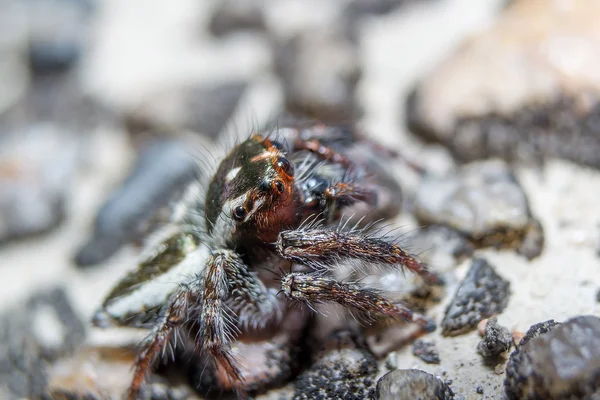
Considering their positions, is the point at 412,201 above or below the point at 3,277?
above

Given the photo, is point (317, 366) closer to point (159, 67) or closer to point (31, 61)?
point (159, 67)

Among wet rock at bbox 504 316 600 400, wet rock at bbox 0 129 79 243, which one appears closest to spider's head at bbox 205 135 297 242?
wet rock at bbox 504 316 600 400

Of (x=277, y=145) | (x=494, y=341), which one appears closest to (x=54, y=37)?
(x=277, y=145)

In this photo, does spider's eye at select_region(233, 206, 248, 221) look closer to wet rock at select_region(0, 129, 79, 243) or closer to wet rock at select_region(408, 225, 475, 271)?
wet rock at select_region(408, 225, 475, 271)

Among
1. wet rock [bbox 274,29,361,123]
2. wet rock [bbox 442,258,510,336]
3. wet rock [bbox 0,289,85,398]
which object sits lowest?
wet rock [bbox 0,289,85,398]

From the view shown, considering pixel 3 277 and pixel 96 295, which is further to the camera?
pixel 3 277

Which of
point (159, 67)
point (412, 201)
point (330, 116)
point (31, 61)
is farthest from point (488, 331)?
point (31, 61)

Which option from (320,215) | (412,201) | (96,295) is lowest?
(96,295)

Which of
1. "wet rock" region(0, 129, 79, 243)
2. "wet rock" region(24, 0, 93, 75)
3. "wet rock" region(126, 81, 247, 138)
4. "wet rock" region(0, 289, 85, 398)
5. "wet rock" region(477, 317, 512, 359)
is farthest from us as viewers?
"wet rock" region(24, 0, 93, 75)
